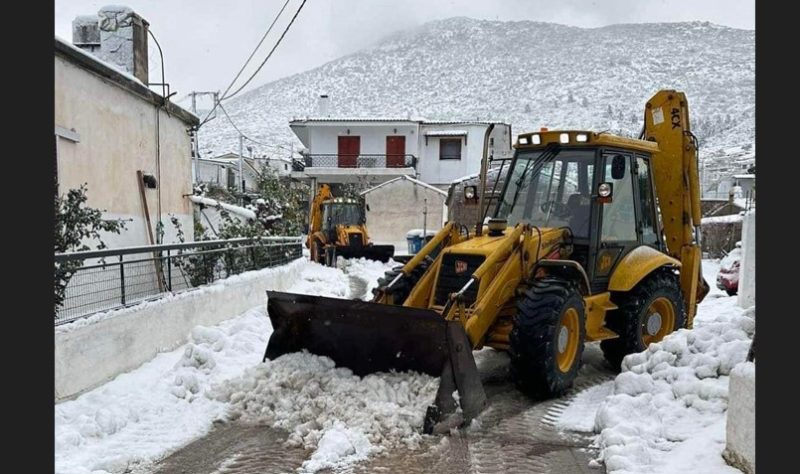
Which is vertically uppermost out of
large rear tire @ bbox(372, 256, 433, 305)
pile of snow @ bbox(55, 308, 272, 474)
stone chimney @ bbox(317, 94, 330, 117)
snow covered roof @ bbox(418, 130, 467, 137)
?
stone chimney @ bbox(317, 94, 330, 117)

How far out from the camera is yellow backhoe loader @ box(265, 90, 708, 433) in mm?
5656

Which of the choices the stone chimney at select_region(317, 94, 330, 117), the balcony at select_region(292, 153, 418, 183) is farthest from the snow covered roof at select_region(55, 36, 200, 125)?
the stone chimney at select_region(317, 94, 330, 117)

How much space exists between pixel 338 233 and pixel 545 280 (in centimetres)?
1446

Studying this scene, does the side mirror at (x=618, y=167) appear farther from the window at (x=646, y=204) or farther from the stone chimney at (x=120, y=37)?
the stone chimney at (x=120, y=37)

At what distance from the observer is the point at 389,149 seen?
36906 millimetres

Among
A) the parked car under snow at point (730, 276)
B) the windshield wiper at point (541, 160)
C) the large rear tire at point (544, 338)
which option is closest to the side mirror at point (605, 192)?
the windshield wiper at point (541, 160)

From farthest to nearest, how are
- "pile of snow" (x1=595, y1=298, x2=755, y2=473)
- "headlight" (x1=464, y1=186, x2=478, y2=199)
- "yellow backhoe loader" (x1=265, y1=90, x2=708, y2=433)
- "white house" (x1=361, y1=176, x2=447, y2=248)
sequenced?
"white house" (x1=361, y1=176, x2=447, y2=248)
"headlight" (x1=464, y1=186, x2=478, y2=199)
"yellow backhoe loader" (x1=265, y1=90, x2=708, y2=433)
"pile of snow" (x1=595, y1=298, x2=755, y2=473)

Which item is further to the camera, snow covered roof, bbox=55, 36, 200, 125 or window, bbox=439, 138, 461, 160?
window, bbox=439, 138, 461, 160

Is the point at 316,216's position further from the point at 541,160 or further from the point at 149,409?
the point at 149,409

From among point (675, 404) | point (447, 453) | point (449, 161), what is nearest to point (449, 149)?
point (449, 161)

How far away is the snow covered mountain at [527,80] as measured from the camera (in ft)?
267

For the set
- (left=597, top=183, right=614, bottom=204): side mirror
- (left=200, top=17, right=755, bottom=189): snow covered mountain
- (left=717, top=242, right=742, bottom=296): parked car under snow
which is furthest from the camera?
(left=200, top=17, right=755, bottom=189): snow covered mountain

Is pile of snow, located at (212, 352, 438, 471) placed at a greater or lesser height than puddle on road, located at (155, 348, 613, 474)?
greater

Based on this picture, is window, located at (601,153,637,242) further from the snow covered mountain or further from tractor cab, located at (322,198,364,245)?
the snow covered mountain
